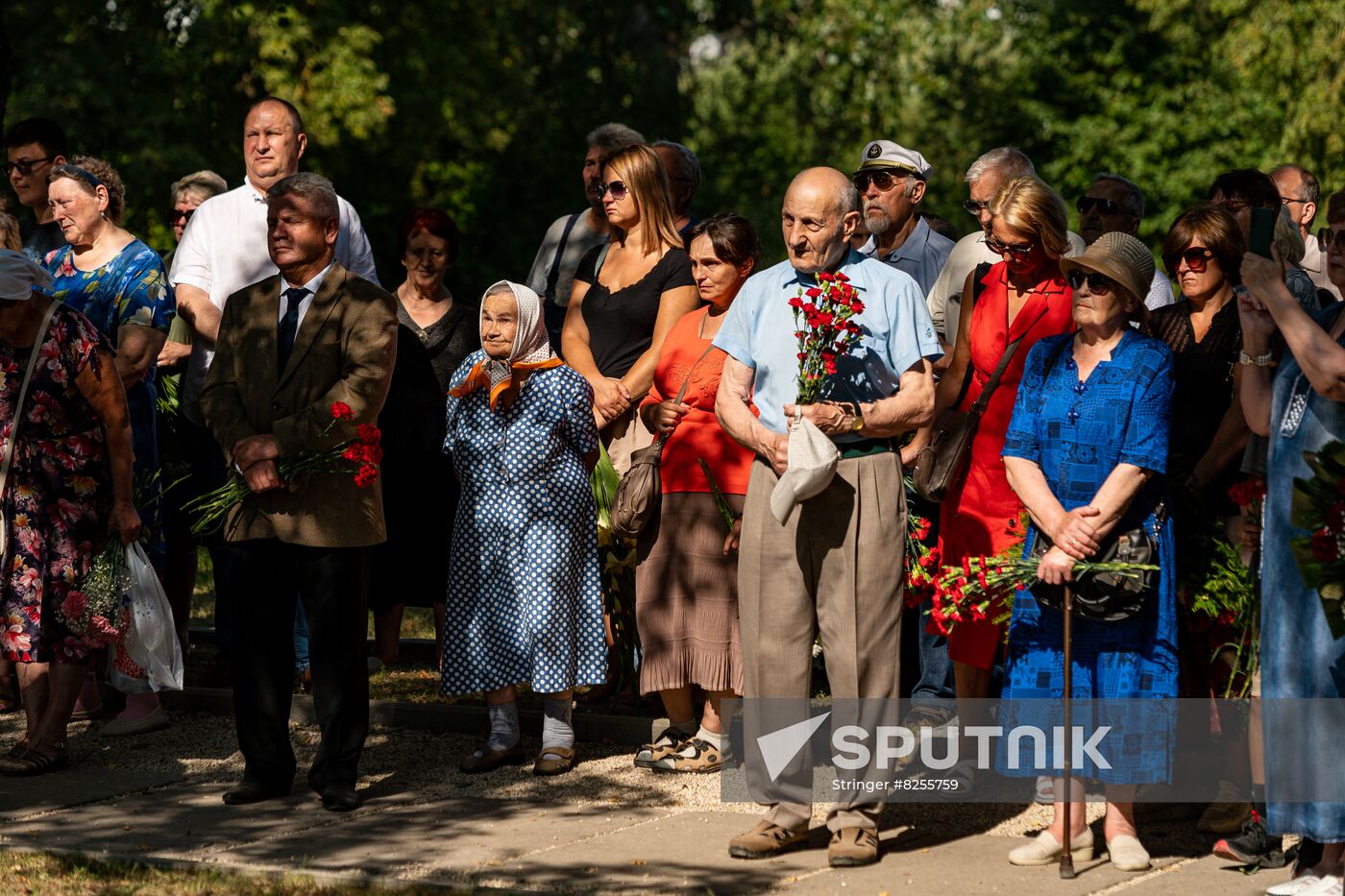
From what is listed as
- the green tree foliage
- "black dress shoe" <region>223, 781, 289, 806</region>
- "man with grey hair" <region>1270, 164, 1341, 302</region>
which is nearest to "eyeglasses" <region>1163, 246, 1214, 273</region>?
"man with grey hair" <region>1270, 164, 1341, 302</region>

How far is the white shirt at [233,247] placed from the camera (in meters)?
8.85

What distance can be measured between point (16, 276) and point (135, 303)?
1.15 metres

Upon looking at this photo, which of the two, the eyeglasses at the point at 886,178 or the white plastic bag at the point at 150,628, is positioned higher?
the eyeglasses at the point at 886,178

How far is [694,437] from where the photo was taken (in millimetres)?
7773

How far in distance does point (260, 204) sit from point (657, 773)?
11.2 feet

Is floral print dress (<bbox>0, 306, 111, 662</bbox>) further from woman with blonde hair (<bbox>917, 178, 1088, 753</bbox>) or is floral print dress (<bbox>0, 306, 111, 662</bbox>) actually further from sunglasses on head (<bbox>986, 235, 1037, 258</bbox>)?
sunglasses on head (<bbox>986, 235, 1037, 258</bbox>)

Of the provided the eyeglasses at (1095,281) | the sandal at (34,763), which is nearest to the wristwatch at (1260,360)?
the eyeglasses at (1095,281)

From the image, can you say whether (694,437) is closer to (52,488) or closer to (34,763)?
(52,488)

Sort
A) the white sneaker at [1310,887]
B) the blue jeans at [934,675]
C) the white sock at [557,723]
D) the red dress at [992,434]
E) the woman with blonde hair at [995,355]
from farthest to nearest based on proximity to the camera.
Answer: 1. the blue jeans at [934,675]
2. the white sock at [557,723]
3. the red dress at [992,434]
4. the woman with blonde hair at [995,355]
5. the white sneaker at [1310,887]

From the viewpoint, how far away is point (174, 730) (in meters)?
8.71

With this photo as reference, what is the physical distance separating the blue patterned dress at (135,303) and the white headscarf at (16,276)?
1.04 metres

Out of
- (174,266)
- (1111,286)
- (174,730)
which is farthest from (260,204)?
(1111,286)

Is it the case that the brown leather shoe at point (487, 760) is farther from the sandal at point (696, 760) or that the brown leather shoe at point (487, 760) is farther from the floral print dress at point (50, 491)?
the floral print dress at point (50, 491)

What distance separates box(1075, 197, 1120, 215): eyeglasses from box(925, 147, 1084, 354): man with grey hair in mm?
506
